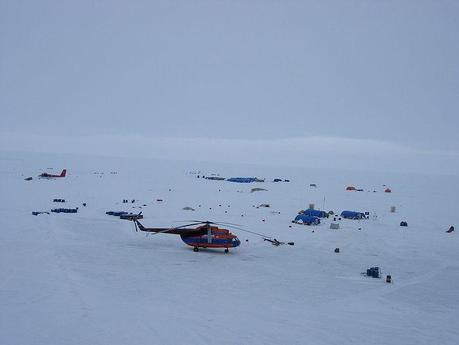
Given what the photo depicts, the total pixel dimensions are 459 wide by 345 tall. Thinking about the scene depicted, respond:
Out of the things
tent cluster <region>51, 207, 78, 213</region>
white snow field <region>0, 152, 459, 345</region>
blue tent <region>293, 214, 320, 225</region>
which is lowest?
white snow field <region>0, 152, 459, 345</region>

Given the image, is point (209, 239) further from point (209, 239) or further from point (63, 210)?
point (63, 210)

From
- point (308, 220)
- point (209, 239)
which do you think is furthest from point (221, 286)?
point (308, 220)

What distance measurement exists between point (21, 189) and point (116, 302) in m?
47.4

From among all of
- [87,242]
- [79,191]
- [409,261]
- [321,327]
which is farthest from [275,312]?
[79,191]

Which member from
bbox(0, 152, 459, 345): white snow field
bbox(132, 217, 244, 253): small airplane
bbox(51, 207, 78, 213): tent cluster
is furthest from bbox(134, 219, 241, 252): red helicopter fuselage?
bbox(51, 207, 78, 213): tent cluster

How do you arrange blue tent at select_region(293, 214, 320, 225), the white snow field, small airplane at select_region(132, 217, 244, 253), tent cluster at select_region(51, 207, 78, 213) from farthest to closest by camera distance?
tent cluster at select_region(51, 207, 78, 213) < blue tent at select_region(293, 214, 320, 225) < small airplane at select_region(132, 217, 244, 253) < the white snow field

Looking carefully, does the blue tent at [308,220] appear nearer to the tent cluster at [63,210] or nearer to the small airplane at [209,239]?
the small airplane at [209,239]

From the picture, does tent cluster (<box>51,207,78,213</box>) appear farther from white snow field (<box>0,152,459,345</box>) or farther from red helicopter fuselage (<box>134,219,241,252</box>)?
red helicopter fuselage (<box>134,219,241,252</box>)

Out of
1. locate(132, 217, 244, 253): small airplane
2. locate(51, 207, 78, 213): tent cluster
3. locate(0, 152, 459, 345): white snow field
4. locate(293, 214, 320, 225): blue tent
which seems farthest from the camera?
locate(51, 207, 78, 213): tent cluster

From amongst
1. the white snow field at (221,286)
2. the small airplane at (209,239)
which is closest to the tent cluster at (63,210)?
the white snow field at (221,286)

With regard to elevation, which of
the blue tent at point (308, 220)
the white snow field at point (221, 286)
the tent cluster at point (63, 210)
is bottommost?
the white snow field at point (221, 286)

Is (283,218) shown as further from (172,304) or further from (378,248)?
(172,304)

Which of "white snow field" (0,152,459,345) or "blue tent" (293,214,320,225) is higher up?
"blue tent" (293,214,320,225)

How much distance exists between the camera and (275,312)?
59.9ft
